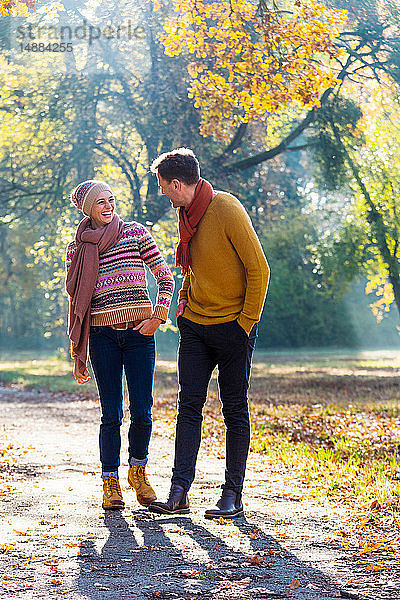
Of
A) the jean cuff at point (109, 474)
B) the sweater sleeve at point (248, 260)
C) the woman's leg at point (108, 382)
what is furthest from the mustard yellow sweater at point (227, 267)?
the jean cuff at point (109, 474)

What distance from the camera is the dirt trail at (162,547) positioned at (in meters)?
3.88

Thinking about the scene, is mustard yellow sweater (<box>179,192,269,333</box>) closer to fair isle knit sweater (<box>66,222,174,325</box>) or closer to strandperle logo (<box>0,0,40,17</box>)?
fair isle knit sweater (<box>66,222,174,325</box>)

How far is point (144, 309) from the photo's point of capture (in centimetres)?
572

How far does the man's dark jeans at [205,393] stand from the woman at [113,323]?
26 cm

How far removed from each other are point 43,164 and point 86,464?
15.7m

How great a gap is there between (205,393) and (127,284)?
2.81 feet

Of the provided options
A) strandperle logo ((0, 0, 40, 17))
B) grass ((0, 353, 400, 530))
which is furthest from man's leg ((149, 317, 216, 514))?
A: strandperle logo ((0, 0, 40, 17))

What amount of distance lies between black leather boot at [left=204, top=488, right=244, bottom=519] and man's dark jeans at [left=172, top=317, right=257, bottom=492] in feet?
0.16

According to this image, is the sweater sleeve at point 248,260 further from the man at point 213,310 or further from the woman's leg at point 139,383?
the woman's leg at point 139,383

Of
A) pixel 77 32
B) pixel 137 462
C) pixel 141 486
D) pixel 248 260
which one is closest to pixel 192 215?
pixel 248 260

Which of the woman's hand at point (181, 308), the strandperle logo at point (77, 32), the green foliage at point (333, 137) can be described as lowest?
the woman's hand at point (181, 308)

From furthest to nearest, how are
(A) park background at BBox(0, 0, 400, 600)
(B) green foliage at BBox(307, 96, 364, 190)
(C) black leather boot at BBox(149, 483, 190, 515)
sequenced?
(B) green foliage at BBox(307, 96, 364, 190), (C) black leather boot at BBox(149, 483, 190, 515), (A) park background at BBox(0, 0, 400, 600)

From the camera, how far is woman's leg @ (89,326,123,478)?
572cm

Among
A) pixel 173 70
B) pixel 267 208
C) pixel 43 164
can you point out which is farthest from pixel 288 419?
pixel 267 208
